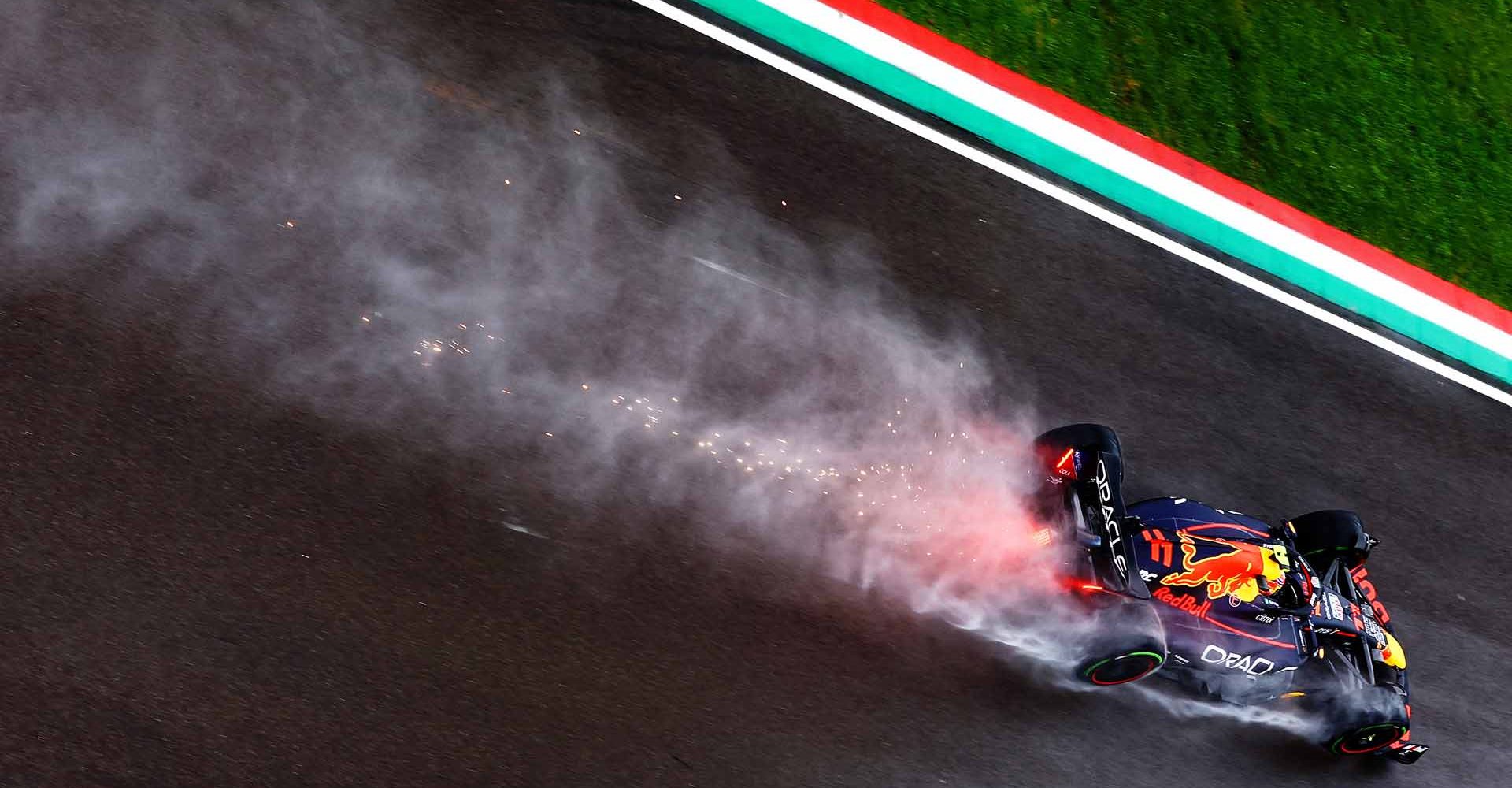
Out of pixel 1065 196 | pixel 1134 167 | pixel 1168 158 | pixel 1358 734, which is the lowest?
pixel 1358 734

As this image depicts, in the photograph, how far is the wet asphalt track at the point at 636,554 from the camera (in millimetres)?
5777

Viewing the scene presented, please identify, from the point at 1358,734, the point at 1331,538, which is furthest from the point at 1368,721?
the point at 1331,538

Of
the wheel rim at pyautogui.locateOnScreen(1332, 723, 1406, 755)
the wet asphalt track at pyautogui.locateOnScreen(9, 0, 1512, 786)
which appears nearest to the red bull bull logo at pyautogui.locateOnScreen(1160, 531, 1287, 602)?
the wet asphalt track at pyautogui.locateOnScreen(9, 0, 1512, 786)

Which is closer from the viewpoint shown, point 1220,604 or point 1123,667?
point 1123,667

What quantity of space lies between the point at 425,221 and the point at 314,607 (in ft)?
8.42

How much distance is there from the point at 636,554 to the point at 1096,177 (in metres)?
4.73

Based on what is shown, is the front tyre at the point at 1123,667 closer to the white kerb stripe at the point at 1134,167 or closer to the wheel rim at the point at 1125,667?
the wheel rim at the point at 1125,667

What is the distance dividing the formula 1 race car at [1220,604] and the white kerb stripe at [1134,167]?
93.8 inches

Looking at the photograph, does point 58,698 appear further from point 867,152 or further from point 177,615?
point 867,152

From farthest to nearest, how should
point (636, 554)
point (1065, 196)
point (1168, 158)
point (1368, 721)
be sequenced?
point (1168, 158), point (1065, 196), point (1368, 721), point (636, 554)

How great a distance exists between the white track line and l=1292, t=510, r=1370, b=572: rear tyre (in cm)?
193

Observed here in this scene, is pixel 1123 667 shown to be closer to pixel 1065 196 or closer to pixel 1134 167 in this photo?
pixel 1065 196

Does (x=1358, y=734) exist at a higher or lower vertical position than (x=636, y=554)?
higher

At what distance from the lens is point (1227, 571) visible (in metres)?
6.88
